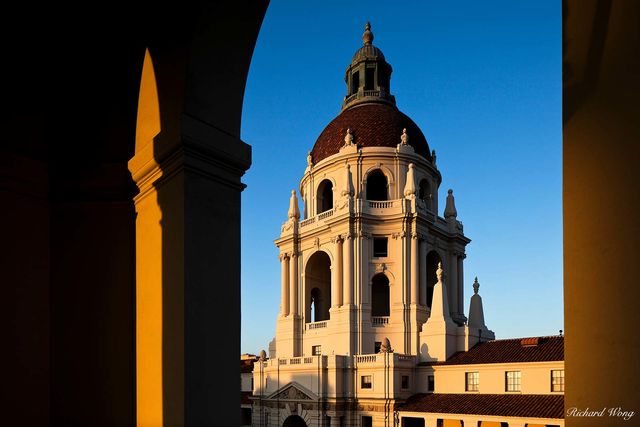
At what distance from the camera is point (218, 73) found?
4.55 m

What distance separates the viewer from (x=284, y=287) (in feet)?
137

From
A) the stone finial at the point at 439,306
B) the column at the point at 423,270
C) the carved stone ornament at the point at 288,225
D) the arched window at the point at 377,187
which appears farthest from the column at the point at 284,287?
the stone finial at the point at 439,306

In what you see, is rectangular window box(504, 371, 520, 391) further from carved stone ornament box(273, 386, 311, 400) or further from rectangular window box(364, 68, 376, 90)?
rectangular window box(364, 68, 376, 90)

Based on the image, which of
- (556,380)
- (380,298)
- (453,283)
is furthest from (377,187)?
(556,380)

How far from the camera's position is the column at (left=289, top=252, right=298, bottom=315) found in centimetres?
4038

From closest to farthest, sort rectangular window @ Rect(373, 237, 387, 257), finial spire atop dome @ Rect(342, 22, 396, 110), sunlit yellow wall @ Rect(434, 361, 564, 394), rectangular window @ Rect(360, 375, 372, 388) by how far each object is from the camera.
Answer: sunlit yellow wall @ Rect(434, 361, 564, 394) → rectangular window @ Rect(360, 375, 372, 388) → rectangular window @ Rect(373, 237, 387, 257) → finial spire atop dome @ Rect(342, 22, 396, 110)

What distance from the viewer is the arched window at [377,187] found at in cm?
4126

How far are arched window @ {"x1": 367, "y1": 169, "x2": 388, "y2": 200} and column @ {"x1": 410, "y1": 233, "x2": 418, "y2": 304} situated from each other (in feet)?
16.3

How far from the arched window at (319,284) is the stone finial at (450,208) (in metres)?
9.90

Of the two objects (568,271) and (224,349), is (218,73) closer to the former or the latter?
(224,349)

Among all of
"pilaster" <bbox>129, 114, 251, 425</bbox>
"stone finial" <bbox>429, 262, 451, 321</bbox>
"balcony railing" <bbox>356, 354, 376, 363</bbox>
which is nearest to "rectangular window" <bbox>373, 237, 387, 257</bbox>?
"stone finial" <bbox>429, 262, 451, 321</bbox>

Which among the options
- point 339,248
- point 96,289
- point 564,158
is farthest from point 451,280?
point 564,158

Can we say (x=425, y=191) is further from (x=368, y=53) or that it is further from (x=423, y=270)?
(x=368, y=53)

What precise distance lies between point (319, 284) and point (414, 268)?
28.8ft
